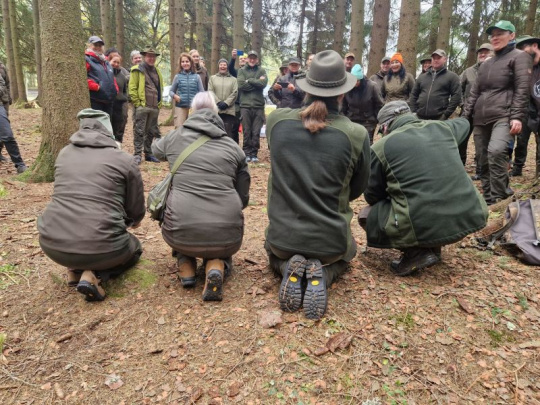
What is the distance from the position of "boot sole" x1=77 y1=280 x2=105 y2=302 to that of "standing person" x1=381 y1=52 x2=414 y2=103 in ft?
23.6

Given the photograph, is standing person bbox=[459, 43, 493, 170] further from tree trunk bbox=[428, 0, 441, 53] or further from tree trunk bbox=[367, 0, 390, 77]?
tree trunk bbox=[428, 0, 441, 53]

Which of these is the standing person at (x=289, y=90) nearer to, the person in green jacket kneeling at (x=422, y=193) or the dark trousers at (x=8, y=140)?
the dark trousers at (x=8, y=140)

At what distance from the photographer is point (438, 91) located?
7.28 meters

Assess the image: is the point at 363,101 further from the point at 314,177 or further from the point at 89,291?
the point at 89,291

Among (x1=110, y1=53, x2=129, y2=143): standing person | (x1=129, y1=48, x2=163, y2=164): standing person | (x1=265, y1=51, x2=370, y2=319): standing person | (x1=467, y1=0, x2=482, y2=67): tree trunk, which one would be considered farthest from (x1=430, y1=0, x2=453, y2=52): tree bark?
(x1=265, y1=51, x2=370, y2=319): standing person

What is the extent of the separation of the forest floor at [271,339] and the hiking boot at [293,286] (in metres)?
0.08

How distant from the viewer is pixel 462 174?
10.9ft

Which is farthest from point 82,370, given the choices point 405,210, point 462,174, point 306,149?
point 462,174

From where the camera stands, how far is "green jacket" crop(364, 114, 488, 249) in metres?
3.23

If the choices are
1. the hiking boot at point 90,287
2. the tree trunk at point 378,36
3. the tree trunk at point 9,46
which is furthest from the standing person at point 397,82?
the tree trunk at point 9,46

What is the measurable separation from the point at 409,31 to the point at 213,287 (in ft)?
28.5

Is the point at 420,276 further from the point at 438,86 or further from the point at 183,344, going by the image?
the point at 438,86

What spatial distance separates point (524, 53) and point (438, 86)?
242 centimetres

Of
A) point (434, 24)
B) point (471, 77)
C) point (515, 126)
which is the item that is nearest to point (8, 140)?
point (515, 126)
